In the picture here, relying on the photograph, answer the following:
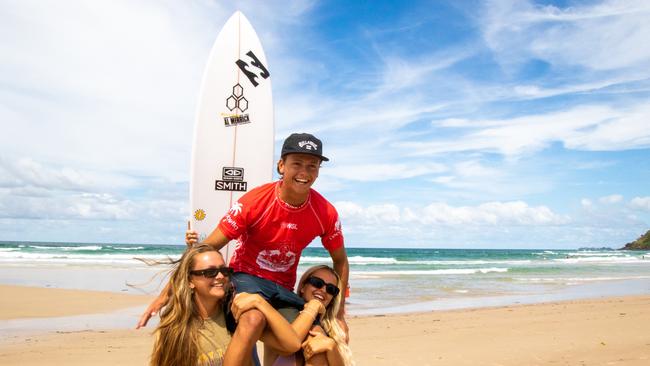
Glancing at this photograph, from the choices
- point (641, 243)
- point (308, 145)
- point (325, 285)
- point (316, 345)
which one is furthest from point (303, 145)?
point (641, 243)

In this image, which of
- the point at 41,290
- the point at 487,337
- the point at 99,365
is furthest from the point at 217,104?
the point at 41,290

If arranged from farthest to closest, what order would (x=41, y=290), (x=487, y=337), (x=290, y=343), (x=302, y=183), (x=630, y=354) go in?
(x=41, y=290) < (x=487, y=337) < (x=630, y=354) < (x=302, y=183) < (x=290, y=343)

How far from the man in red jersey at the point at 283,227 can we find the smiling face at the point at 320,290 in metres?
0.06

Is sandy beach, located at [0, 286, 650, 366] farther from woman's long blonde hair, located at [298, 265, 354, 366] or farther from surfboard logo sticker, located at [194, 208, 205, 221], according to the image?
woman's long blonde hair, located at [298, 265, 354, 366]

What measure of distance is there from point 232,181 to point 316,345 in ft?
8.04

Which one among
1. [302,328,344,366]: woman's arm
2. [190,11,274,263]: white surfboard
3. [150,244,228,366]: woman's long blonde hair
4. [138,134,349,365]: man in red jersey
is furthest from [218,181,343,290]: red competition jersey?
[190,11,274,263]: white surfboard

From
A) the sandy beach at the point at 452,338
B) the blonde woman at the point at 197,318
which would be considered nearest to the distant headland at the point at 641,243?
the sandy beach at the point at 452,338

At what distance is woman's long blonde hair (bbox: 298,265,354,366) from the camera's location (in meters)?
2.68

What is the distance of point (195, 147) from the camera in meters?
4.67

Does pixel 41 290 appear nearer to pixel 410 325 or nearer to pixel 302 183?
pixel 410 325

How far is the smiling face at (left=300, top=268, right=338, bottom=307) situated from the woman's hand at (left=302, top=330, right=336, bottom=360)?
279mm

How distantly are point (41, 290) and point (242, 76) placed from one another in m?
9.26

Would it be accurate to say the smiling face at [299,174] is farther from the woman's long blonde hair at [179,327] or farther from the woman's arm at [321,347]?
the woman's arm at [321,347]

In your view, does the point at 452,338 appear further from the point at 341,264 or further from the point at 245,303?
the point at 245,303
